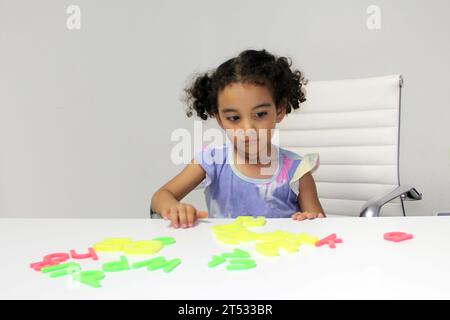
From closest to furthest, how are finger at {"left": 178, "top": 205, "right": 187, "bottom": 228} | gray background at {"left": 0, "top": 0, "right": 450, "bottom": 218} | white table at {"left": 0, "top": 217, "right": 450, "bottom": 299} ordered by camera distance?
white table at {"left": 0, "top": 217, "right": 450, "bottom": 299}
finger at {"left": 178, "top": 205, "right": 187, "bottom": 228}
gray background at {"left": 0, "top": 0, "right": 450, "bottom": 218}

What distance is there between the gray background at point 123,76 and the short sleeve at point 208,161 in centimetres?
86

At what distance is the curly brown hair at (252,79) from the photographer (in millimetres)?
1346

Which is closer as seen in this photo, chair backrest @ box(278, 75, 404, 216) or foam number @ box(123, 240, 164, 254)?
foam number @ box(123, 240, 164, 254)

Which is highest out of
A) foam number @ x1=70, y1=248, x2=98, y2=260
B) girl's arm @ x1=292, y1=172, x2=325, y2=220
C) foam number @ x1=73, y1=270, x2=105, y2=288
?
foam number @ x1=73, y1=270, x2=105, y2=288

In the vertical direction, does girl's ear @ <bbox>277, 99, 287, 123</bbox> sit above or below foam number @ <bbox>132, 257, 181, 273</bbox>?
above

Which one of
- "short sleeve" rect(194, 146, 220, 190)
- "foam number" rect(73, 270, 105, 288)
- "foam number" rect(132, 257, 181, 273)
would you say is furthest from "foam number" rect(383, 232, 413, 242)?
"short sleeve" rect(194, 146, 220, 190)

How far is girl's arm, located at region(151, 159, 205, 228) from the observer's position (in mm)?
923

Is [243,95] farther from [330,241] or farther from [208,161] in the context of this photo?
[330,241]

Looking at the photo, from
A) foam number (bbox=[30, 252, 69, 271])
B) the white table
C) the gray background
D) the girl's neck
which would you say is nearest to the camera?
the white table

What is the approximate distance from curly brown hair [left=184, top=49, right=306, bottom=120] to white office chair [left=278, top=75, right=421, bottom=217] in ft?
0.35

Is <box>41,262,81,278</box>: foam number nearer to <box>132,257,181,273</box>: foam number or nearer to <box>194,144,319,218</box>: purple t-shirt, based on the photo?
<box>132,257,181,273</box>: foam number

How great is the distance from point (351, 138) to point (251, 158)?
1.25ft

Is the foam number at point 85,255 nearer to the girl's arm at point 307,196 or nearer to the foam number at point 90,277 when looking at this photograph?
the foam number at point 90,277
